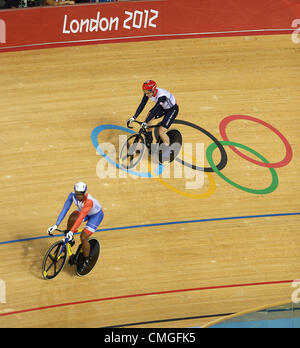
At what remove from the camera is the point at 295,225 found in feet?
22.8

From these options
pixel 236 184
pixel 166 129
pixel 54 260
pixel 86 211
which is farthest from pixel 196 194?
pixel 54 260

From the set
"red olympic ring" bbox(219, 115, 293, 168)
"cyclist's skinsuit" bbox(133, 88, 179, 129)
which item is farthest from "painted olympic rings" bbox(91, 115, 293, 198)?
"cyclist's skinsuit" bbox(133, 88, 179, 129)

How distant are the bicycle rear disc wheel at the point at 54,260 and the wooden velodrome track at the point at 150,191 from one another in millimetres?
113

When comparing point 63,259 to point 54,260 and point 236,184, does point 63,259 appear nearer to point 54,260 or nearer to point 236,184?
point 54,260

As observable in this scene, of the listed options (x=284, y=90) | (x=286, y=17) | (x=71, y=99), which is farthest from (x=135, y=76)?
(x=286, y=17)

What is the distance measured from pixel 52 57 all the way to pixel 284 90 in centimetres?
411

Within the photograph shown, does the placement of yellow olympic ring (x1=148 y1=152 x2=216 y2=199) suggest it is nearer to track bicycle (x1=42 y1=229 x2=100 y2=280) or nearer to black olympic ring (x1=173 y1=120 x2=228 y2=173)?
black olympic ring (x1=173 y1=120 x2=228 y2=173)

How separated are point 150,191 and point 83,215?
1827 mm

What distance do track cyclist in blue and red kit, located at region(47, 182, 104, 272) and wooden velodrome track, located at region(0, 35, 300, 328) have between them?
527 millimetres

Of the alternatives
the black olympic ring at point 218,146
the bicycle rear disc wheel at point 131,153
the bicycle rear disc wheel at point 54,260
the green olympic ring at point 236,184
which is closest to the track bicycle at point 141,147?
the bicycle rear disc wheel at point 131,153

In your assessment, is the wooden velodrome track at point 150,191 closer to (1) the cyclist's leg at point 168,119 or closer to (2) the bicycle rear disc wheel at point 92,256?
(2) the bicycle rear disc wheel at point 92,256

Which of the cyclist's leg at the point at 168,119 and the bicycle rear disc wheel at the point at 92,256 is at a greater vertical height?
the cyclist's leg at the point at 168,119

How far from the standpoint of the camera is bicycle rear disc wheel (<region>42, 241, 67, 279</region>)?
231 inches

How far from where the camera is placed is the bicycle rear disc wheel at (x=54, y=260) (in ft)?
19.2
